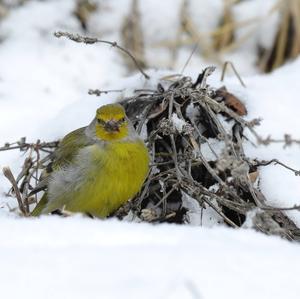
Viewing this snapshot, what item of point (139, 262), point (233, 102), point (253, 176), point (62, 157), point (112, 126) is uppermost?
point (233, 102)

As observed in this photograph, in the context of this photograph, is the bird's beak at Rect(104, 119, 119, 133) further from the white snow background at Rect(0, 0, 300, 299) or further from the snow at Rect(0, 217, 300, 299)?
the snow at Rect(0, 217, 300, 299)

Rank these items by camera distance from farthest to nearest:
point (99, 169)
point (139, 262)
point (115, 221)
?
point (99, 169) < point (115, 221) < point (139, 262)

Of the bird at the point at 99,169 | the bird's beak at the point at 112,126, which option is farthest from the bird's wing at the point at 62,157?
the bird's beak at the point at 112,126

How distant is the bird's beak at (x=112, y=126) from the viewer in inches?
173

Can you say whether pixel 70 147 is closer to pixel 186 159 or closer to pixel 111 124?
pixel 111 124

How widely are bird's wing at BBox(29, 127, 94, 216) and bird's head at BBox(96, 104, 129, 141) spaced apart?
9cm

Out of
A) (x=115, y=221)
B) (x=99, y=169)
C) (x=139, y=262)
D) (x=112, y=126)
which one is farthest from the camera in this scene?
(x=112, y=126)

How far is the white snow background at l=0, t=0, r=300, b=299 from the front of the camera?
235 cm

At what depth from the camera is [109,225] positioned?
281cm

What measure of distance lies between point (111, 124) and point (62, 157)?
35 centimetres

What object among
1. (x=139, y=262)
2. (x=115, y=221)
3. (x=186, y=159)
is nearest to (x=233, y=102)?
(x=186, y=159)

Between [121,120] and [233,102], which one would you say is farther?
[233,102]

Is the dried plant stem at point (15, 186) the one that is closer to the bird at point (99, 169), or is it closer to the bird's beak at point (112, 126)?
the bird at point (99, 169)

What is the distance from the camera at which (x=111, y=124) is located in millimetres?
4410
